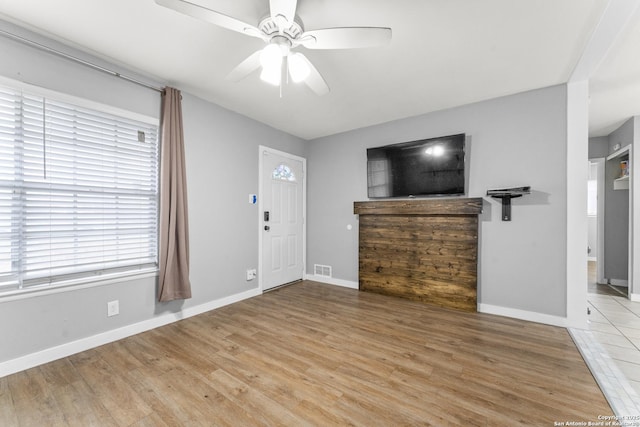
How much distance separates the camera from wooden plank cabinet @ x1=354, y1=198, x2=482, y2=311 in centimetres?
322

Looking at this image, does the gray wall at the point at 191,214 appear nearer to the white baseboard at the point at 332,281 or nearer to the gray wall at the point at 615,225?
the white baseboard at the point at 332,281

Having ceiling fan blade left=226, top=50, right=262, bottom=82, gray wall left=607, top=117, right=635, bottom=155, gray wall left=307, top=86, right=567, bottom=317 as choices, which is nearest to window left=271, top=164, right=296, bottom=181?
gray wall left=307, top=86, right=567, bottom=317

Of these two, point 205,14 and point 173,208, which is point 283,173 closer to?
point 173,208

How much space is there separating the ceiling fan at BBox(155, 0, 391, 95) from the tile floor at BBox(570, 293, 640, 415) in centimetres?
270

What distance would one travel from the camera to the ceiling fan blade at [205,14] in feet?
4.55

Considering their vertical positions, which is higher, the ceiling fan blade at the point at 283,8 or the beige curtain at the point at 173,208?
the ceiling fan blade at the point at 283,8

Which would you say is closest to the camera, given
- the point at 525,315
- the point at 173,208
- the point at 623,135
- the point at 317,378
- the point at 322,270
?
the point at 317,378

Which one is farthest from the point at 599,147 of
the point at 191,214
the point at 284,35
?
the point at 191,214

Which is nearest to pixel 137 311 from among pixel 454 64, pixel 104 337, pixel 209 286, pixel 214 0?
pixel 104 337

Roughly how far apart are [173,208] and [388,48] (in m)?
2.57

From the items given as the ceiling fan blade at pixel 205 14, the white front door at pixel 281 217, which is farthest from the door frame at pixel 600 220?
the ceiling fan blade at pixel 205 14

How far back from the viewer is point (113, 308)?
2.44m

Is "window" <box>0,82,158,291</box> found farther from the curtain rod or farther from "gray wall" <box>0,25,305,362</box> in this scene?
the curtain rod

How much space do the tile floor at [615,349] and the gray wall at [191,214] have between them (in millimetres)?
3575
